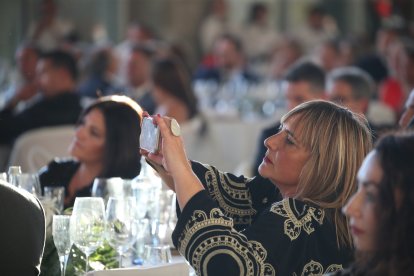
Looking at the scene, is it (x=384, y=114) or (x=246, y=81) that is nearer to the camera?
(x=384, y=114)

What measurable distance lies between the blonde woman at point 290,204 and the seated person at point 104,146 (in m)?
1.22

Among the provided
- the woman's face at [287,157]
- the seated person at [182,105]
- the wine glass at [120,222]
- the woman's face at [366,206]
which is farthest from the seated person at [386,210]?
the seated person at [182,105]

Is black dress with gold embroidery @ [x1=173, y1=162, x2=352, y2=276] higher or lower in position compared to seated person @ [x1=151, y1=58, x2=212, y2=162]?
higher

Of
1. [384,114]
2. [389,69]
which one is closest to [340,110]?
[384,114]

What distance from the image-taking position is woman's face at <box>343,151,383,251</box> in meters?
2.31

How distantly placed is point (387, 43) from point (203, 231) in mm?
9383

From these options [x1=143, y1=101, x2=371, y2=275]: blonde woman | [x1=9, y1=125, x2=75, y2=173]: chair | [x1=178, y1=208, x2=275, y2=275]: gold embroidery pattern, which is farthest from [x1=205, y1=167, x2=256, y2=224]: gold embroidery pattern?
[x1=9, y1=125, x2=75, y2=173]: chair

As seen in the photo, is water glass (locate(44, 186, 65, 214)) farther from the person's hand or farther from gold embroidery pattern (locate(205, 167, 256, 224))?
the person's hand

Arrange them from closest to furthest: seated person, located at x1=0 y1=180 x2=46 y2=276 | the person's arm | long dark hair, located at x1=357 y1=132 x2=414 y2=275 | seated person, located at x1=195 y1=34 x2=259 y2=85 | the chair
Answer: long dark hair, located at x1=357 y1=132 x2=414 y2=275 → seated person, located at x1=0 y1=180 x2=46 y2=276 → the person's arm → the chair → seated person, located at x1=195 y1=34 x2=259 y2=85

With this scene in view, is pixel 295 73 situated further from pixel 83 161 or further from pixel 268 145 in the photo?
pixel 268 145

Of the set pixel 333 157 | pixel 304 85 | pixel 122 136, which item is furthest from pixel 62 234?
pixel 304 85

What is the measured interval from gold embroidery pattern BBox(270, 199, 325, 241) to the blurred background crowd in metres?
2.15

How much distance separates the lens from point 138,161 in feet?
14.6

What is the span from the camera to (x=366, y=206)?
2336 mm
